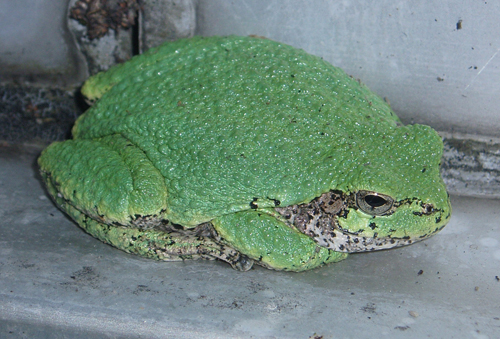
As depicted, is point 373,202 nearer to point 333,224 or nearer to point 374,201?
point 374,201

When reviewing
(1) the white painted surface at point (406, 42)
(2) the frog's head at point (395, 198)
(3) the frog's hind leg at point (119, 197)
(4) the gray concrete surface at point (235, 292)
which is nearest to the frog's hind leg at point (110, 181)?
(3) the frog's hind leg at point (119, 197)

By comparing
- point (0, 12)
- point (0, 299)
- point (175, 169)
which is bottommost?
point (0, 299)

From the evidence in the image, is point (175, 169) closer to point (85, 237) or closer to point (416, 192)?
point (85, 237)

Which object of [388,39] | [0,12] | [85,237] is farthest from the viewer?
[0,12]

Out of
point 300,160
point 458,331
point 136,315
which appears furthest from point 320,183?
point 136,315

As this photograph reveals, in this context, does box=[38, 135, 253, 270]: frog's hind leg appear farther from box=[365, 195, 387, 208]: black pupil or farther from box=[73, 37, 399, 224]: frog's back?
box=[365, 195, 387, 208]: black pupil

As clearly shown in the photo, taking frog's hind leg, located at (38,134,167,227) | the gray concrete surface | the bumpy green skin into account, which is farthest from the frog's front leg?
frog's hind leg, located at (38,134,167,227)

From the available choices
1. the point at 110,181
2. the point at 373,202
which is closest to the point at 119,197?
the point at 110,181
